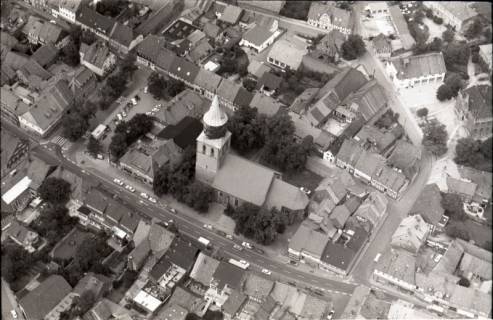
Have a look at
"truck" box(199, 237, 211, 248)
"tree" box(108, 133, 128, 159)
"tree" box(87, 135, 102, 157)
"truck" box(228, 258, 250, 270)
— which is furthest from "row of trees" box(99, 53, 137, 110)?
"truck" box(228, 258, 250, 270)

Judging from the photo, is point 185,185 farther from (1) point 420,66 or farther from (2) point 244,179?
(1) point 420,66

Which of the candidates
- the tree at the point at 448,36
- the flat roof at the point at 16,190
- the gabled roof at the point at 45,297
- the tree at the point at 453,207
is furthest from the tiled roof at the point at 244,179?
the tree at the point at 448,36

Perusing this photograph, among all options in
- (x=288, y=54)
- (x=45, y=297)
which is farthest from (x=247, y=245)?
(x=288, y=54)

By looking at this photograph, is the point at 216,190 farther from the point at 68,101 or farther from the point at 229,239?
the point at 68,101

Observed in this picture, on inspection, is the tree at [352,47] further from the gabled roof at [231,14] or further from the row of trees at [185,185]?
the row of trees at [185,185]

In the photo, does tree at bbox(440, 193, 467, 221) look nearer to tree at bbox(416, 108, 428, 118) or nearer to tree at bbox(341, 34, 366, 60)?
tree at bbox(416, 108, 428, 118)
